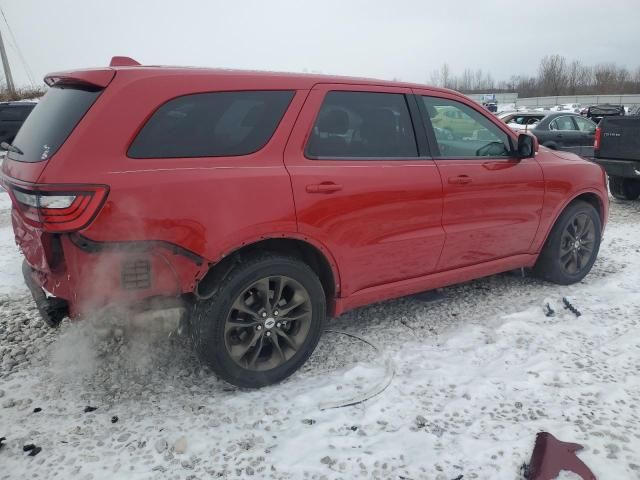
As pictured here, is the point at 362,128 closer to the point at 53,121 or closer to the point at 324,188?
the point at 324,188

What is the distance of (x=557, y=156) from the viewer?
4.48 meters

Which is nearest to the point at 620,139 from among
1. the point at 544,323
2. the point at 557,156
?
the point at 557,156

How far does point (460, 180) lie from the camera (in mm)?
3689

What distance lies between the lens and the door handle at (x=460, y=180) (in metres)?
3.65

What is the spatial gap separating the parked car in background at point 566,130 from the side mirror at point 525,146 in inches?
389

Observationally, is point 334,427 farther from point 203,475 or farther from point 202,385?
point 202,385

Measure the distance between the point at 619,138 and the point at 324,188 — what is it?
7.29m

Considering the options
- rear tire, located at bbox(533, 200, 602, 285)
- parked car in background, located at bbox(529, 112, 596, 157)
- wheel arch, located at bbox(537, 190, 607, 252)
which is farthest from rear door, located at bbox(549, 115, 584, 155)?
rear tire, located at bbox(533, 200, 602, 285)

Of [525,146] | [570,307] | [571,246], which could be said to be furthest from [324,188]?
[571,246]

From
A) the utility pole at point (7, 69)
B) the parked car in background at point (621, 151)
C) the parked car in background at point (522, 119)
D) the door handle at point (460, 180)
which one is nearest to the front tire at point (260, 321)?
the door handle at point (460, 180)

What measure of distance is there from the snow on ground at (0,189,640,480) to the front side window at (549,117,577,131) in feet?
34.4

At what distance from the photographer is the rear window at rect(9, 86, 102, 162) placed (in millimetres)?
2541

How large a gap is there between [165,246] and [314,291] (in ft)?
3.19

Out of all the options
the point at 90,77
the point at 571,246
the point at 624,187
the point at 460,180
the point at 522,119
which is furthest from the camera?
the point at 522,119
